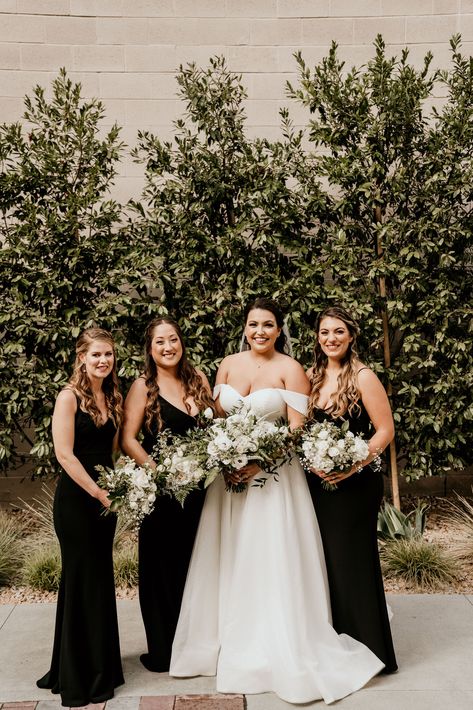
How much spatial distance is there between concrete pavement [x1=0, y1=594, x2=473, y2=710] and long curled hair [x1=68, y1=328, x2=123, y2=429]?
5.11 ft

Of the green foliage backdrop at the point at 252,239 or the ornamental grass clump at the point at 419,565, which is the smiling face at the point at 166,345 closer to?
the green foliage backdrop at the point at 252,239

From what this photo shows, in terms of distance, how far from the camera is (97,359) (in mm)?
3996

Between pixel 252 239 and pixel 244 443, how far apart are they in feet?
10.5

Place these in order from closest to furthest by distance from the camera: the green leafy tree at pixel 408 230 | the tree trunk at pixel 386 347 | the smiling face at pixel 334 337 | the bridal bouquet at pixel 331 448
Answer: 1. the bridal bouquet at pixel 331 448
2. the smiling face at pixel 334 337
3. the green leafy tree at pixel 408 230
4. the tree trunk at pixel 386 347

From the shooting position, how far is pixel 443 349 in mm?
6555

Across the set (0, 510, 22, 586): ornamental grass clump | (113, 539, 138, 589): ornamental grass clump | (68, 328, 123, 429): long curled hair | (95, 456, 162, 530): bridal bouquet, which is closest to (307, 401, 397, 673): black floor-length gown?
(95, 456, 162, 530): bridal bouquet

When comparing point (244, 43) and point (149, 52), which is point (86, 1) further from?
point (244, 43)

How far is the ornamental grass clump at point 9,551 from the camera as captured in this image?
5980 millimetres

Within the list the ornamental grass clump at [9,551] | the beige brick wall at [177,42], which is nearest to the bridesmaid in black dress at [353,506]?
the ornamental grass clump at [9,551]

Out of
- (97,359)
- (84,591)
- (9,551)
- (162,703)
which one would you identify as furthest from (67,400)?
(9,551)

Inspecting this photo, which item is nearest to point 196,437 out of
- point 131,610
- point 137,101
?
point 131,610

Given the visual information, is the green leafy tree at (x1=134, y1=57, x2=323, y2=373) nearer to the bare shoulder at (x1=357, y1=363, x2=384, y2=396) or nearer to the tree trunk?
the tree trunk

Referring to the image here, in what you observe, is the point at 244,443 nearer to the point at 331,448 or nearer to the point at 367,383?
the point at 331,448

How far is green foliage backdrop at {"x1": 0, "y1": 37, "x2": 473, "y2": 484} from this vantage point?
21.1ft
